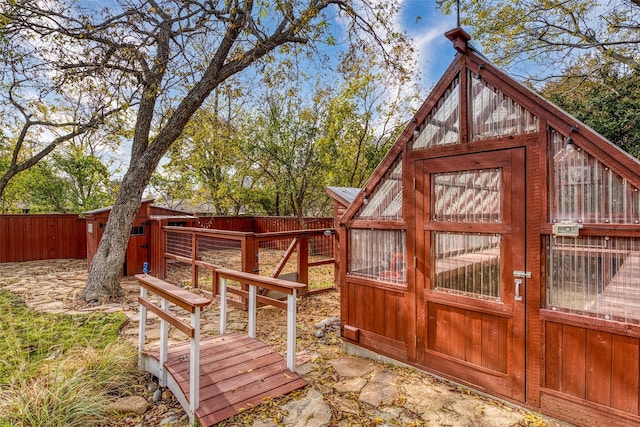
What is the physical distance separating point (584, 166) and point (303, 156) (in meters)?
10.0

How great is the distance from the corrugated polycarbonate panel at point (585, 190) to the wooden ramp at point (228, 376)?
2683mm

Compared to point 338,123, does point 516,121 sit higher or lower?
lower

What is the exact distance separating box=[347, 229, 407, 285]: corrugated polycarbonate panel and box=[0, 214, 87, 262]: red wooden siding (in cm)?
1104

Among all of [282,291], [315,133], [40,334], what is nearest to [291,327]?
[282,291]

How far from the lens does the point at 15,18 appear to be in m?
5.05

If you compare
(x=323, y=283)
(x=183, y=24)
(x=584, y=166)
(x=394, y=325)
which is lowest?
(x=323, y=283)

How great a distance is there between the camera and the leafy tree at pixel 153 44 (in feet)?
17.9

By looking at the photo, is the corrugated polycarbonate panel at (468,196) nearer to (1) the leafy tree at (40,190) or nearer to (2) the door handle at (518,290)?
(2) the door handle at (518,290)

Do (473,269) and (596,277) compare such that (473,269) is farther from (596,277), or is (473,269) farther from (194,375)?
(194,375)

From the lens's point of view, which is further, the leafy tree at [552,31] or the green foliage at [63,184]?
the green foliage at [63,184]

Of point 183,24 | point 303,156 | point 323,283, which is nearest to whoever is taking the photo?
point 183,24

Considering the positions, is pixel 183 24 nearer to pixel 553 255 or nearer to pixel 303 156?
pixel 303 156

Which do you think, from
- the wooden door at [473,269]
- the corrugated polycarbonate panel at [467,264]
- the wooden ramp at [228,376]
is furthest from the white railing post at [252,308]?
the corrugated polycarbonate panel at [467,264]

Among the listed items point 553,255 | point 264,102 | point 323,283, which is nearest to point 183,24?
point 264,102
